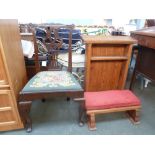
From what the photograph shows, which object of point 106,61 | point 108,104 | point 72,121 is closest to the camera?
point 108,104

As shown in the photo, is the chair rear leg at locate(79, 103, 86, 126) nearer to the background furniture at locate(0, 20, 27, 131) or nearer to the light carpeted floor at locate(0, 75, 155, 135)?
the light carpeted floor at locate(0, 75, 155, 135)

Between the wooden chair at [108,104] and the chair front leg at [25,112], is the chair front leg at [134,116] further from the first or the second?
the chair front leg at [25,112]

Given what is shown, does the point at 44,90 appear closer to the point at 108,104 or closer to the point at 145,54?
the point at 108,104

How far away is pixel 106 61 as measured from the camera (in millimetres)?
1632

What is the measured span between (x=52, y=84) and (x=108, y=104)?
1.84 feet

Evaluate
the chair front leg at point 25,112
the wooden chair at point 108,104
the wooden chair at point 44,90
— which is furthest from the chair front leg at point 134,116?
the chair front leg at point 25,112

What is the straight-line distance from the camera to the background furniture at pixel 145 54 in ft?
4.95

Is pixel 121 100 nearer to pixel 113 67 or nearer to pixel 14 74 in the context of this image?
pixel 113 67

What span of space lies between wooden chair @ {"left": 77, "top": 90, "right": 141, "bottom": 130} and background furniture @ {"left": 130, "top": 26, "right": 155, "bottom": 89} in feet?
1.63

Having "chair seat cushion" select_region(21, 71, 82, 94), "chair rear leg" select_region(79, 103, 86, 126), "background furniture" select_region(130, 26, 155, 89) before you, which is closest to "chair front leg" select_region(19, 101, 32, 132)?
"chair seat cushion" select_region(21, 71, 82, 94)

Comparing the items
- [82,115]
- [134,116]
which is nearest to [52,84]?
[82,115]

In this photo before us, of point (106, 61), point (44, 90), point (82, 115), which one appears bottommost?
point (82, 115)

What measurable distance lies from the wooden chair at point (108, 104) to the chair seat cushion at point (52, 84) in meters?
0.21
